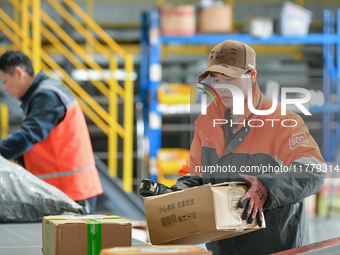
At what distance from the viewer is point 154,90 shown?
6.71 metres

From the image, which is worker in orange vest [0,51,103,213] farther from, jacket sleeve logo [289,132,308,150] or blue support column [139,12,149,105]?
blue support column [139,12,149,105]

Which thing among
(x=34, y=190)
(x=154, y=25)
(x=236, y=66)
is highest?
(x=154, y=25)

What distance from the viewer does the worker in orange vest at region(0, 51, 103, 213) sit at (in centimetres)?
304

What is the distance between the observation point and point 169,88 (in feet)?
23.0

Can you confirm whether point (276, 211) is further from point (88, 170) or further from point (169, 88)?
point (169, 88)

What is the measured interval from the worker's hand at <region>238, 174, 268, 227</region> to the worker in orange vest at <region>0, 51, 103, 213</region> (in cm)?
172

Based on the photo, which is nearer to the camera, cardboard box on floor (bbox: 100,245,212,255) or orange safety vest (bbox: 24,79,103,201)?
cardboard box on floor (bbox: 100,245,212,255)

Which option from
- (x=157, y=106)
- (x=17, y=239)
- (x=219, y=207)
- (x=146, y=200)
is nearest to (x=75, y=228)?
(x=146, y=200)

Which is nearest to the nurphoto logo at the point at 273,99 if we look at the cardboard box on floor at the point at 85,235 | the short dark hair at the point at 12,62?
the cardboard box on floor at the point at 85,235

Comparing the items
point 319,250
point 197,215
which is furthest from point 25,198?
point 319,250

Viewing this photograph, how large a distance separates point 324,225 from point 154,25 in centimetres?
418

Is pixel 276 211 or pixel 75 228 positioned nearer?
pixel 75 228

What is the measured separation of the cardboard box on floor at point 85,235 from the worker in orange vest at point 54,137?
1310mm

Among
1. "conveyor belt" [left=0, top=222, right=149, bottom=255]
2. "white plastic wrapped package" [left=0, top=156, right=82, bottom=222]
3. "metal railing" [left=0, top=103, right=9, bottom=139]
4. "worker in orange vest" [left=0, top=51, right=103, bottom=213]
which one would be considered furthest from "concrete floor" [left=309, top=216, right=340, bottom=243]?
"metal railing" [left=0, top=103, right=9, bottom=139]
